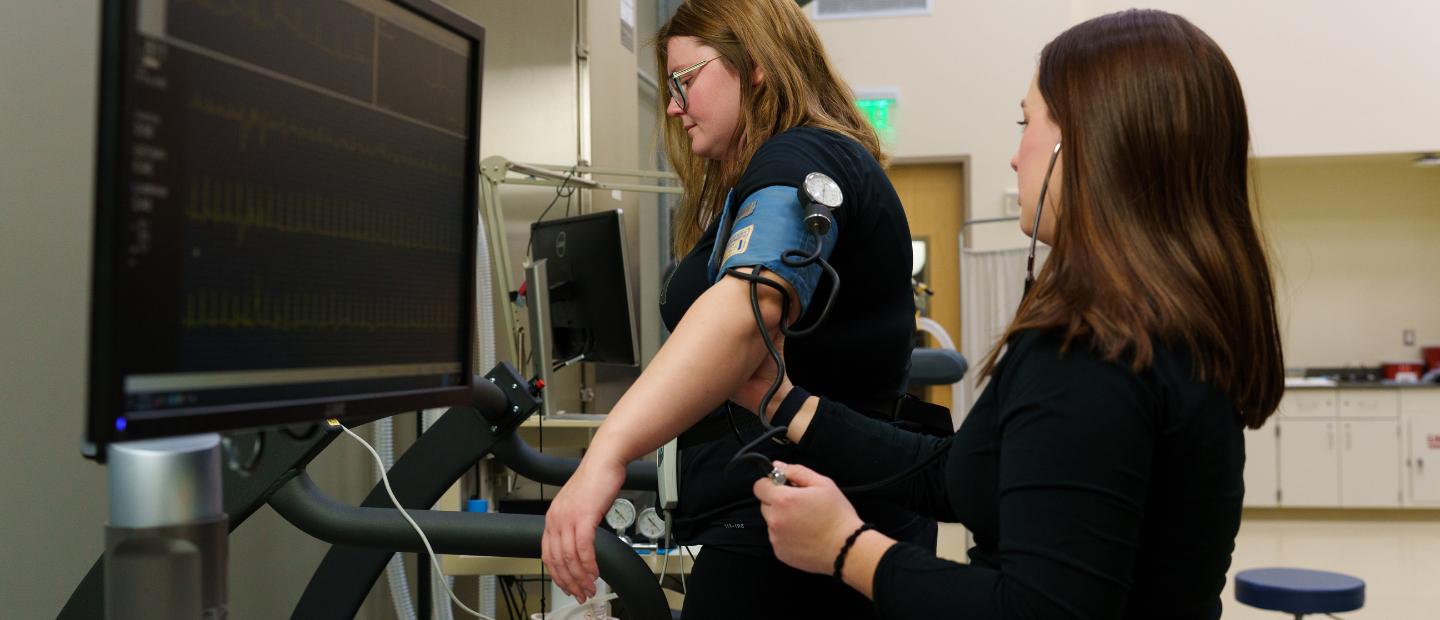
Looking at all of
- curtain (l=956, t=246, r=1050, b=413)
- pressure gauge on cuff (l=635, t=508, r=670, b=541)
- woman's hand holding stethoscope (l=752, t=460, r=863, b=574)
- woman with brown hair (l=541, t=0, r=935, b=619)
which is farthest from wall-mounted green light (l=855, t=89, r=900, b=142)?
woman's hand holding stethoscope (l=752, t=460, r=863, b=574)

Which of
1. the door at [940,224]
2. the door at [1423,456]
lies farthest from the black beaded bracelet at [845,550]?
the door at [1423,456]

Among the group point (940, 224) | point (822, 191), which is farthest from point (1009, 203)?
point (822, 191)

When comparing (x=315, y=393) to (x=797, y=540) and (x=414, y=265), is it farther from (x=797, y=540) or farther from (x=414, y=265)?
(x=797, y=540)

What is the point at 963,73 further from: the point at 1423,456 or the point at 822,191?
the point at 822,191

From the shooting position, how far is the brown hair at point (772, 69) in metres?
1.40

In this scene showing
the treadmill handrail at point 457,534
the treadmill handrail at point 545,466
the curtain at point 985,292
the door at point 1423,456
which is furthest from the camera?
the door at point 1423,456

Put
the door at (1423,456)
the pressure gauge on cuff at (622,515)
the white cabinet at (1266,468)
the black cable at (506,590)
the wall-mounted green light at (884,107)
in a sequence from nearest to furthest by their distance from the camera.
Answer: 1. the pressure gauge on cuff at (622,515)
2. the black cable at (506,590)
3. the door at (1423,456)
4. the white cabinet at (1266,468)
5. the wall-mounted green light at (884,107)

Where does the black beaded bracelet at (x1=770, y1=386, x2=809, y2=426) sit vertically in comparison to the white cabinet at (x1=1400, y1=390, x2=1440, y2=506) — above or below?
above

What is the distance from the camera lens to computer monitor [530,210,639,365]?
9.78ft

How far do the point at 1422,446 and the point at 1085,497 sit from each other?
24.9 ft

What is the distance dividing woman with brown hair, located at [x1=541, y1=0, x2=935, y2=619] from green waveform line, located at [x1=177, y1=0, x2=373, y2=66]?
1.31 feet

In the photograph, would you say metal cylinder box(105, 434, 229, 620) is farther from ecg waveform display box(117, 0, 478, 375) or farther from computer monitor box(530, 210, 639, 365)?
computer monitor box(530, 210, 639, 365)

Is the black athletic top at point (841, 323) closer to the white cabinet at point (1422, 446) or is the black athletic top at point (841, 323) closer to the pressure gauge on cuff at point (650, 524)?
the pressure gauge on cuff at point (650, 524)

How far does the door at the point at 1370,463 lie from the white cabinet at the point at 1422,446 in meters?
0.07
